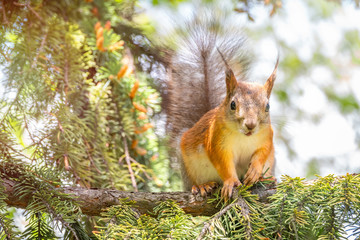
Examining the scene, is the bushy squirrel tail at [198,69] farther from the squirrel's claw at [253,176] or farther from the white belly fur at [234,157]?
the squirrel's claw at [253,176]

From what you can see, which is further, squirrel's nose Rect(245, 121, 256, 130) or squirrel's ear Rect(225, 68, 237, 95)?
squirrel's ear Rect(225, 68, 237, 95)

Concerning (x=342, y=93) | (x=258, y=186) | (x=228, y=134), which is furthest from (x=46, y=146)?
(x=342, y=93)

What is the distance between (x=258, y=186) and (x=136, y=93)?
32.5 inches

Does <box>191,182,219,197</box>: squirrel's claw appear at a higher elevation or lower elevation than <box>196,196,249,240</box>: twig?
higher

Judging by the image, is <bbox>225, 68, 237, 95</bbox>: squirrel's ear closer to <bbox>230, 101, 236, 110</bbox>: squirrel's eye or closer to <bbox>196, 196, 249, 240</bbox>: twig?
<bbox>230, 101, 236, 110</bbox>: squirrel's eye

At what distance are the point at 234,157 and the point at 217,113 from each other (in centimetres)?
20

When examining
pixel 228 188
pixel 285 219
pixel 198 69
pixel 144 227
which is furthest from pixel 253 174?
pixel 198 69

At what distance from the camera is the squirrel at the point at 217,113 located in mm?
1435

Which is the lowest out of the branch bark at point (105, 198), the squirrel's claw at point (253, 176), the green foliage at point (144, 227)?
the green foliage at point (144, 227)

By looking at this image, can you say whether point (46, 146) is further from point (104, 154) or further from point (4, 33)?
point (4, 33)

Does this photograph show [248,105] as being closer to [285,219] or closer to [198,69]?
[285,219]

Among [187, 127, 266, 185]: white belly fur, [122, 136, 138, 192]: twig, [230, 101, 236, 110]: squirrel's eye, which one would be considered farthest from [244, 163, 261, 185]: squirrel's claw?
[122, 136, 138, 192]: twig

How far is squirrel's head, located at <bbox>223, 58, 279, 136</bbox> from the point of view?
136cm

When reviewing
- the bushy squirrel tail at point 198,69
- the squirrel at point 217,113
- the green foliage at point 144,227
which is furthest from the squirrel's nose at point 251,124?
the bushy squirrel tail at point 198,69
